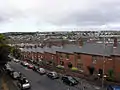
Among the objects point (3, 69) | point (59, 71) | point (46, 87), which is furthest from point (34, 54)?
point (46, 87)

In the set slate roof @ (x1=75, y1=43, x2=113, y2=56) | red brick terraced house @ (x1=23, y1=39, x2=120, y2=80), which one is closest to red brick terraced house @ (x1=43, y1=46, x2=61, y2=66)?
red brick terraced house @ (x1=23, y1=39, x2=120, y2=80)

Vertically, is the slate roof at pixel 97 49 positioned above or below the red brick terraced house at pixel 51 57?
above

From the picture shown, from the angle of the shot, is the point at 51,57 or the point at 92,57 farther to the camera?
the point at 51,57

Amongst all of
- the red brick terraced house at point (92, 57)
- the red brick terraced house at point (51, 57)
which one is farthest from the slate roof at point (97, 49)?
the red brick terraced house at point (51, 57)

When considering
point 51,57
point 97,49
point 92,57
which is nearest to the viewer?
point 92,57

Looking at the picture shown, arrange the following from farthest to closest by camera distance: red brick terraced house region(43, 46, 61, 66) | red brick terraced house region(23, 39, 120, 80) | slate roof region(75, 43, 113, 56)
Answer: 1. red brick terraced house region(43, 46, 61, 66)
2. slate roof region(75, 43, 113, 56)
3. red brick terraced house region(23, 39, 120, 80)

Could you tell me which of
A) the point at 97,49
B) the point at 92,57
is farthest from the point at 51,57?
the point at 97,49

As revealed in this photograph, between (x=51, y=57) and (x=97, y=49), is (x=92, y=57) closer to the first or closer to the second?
(x=97, y=49)

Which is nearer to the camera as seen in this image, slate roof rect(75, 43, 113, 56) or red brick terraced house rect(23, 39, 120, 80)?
red brick terraced house rect(23, 39, 120, 80)

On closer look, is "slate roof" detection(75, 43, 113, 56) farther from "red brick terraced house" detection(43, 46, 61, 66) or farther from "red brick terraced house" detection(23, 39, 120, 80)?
"red brick terraced house" detection(43, 46, 61, 66)

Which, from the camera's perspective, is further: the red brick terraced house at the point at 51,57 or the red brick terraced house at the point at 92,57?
the red brick terraced house at the point at 51,57

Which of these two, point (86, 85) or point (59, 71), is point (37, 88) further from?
point (59, 71)

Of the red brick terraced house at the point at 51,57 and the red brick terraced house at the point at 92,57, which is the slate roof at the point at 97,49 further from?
the red brick terraced house at the point at 51,57
